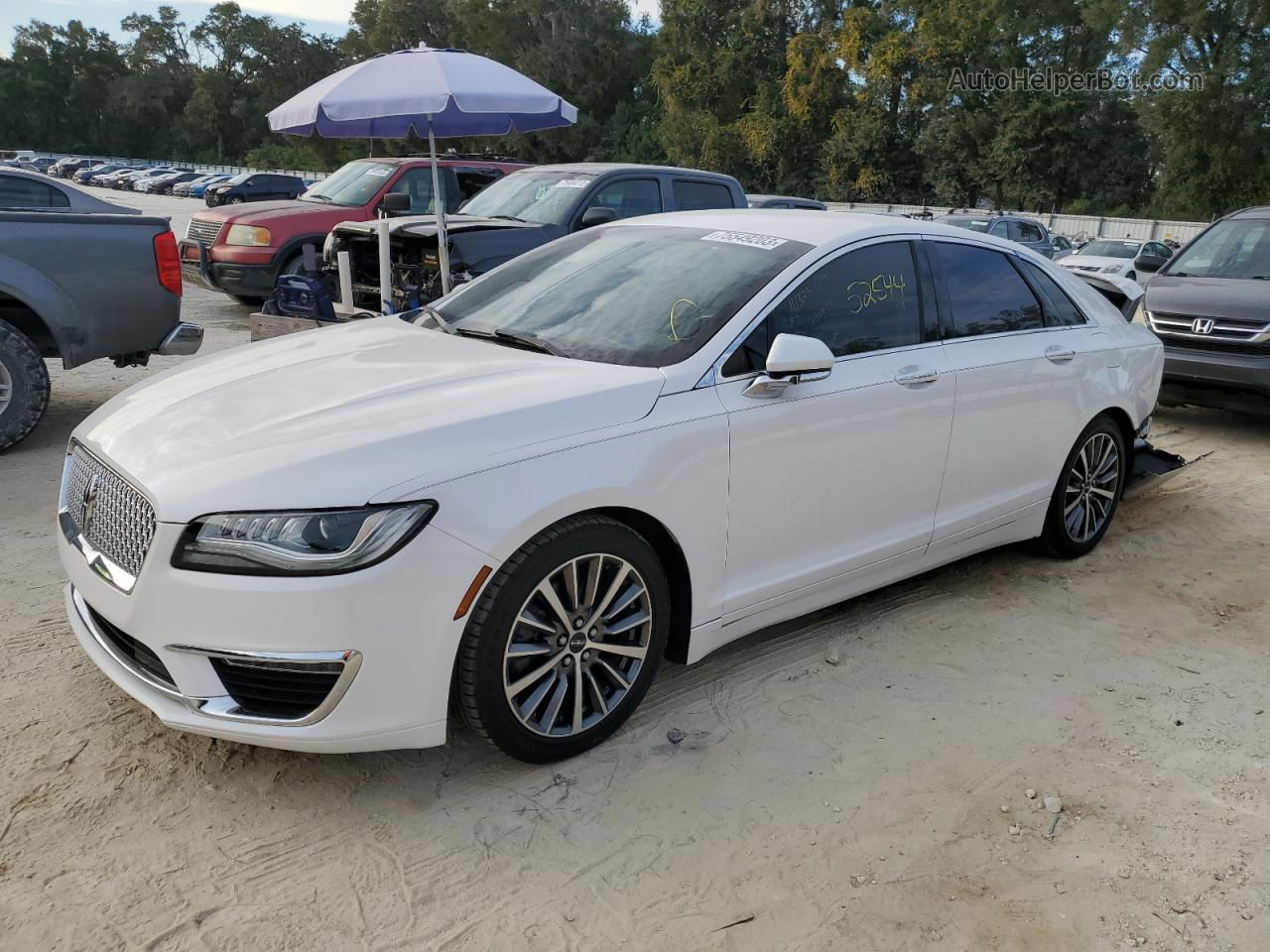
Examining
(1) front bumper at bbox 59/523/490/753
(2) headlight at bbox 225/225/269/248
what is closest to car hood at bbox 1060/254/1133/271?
(2) headlight at bbox 225/225/269/248

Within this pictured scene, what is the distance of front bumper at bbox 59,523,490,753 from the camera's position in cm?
258

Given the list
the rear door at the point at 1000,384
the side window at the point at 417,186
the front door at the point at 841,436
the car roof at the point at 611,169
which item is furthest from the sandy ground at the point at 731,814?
the side window at the point at 417,186

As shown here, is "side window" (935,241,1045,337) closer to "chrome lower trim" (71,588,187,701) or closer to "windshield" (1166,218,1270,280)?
"chrome lower trim" (71,588,187,701)

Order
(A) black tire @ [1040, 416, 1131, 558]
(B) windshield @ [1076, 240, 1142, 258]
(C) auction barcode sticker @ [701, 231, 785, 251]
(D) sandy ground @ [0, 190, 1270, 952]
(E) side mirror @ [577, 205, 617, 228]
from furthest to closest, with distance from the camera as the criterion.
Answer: (B) windshield @ [1076, 240, 1142, 258] → (E) side mirror @ [577, 205, 617, 228] → (A) black tire @ [1040, 416, 1131, 558] → (C) auction barcode sticker @ [701, 231, 785, 251] → (D) sandy ground @ [0, 190, 1270, 952]

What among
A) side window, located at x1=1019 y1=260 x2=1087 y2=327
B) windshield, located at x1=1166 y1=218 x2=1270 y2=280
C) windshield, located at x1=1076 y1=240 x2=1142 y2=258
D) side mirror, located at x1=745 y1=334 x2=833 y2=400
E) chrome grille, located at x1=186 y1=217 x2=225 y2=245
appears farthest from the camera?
windshield, located at x1=1076 y1=240 x2=1142 y2=258

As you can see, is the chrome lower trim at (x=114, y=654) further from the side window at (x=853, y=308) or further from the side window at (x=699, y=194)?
the side window at (x=699, y=194)

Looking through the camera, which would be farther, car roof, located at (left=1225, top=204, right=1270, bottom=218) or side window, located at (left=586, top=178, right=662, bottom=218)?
side window, located at (left=586, top=178, right=662, bottom=218)

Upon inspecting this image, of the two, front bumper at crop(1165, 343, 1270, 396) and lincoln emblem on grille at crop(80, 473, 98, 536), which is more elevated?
lincoln emblem on grille at crop(80, 473, 98, 536)

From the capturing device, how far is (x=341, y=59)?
272 feet

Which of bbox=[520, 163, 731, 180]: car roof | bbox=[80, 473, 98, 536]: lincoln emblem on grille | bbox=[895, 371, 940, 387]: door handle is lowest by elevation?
bbox=[80, 473, 98, 536]: lincoln emblem on grille

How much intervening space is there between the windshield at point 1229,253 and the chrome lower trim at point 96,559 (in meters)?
8.39

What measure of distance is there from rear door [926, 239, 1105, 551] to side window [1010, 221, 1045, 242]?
15.2 m

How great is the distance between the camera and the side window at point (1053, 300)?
470 cm

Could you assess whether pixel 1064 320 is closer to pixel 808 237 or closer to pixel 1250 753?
pixel 808 237
